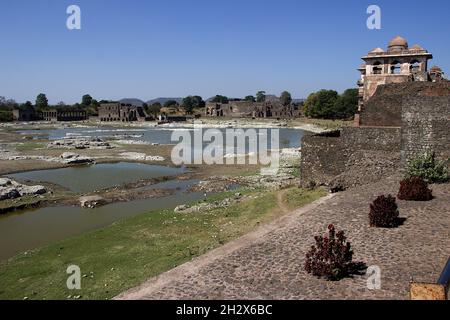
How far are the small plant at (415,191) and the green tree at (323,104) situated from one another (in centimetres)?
8420

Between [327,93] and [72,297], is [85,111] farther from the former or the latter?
[72,297]

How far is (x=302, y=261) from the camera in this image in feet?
32.5

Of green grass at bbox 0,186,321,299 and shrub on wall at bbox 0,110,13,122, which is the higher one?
shrub on wall at bbox 0,110,13,122

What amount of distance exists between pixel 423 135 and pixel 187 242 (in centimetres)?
1046

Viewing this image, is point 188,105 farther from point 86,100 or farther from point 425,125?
point 425,125

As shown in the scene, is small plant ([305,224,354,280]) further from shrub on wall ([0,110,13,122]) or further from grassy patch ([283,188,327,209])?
shrub on wall ([0,110,13,122])

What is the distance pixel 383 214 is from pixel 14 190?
21.2m

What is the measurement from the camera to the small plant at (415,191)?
1411 centimetres

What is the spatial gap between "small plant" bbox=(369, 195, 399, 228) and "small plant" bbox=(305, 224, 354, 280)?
113 inches

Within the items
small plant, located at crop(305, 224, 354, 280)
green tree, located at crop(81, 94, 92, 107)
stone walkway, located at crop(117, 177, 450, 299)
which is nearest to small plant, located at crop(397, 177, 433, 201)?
stone walkway, located at crop(117, 177, 450, 299)

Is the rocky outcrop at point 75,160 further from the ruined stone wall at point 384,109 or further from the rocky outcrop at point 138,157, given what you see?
the ruined stone wall at point 384,109

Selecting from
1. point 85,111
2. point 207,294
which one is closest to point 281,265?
point 207,294

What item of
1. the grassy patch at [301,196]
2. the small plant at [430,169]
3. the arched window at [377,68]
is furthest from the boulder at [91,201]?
the arched window at [377,68]

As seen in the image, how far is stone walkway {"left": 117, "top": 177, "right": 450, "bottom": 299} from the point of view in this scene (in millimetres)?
8445
